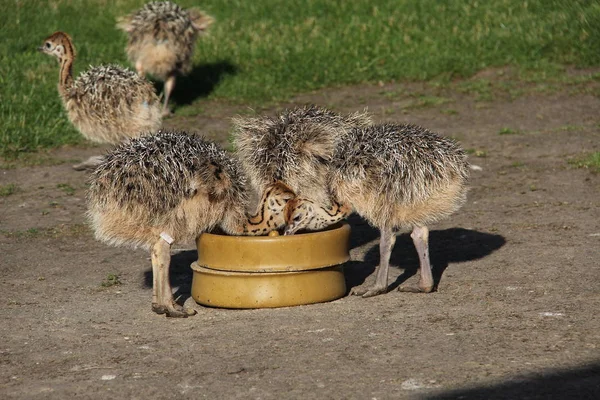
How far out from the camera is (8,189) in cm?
1112

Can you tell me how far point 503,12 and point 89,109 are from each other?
8.12 m

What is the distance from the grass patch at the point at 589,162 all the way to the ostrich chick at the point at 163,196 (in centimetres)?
496

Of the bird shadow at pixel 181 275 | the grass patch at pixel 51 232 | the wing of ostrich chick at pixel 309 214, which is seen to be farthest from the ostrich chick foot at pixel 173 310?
the grass patch at pixel 51 232

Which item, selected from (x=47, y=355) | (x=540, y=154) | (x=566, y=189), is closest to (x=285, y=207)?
(x=47, y=355)

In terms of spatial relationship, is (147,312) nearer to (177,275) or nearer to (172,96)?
(177,275)

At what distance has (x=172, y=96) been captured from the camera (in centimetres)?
1516

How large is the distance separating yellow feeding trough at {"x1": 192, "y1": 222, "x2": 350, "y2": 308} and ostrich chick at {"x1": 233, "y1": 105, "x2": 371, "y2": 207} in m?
0.54

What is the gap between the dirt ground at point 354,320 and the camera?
18.9 ft

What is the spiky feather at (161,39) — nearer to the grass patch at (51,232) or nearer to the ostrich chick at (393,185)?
the grass patch at (51,232)

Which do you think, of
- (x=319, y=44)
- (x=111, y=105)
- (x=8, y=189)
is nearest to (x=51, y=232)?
(x=8, y=189)

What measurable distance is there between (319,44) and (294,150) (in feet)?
26.8

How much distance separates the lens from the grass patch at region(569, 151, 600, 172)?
35.8 feet

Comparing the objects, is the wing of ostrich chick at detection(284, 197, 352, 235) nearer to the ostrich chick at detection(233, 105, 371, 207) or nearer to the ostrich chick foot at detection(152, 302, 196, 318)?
the ostrich chick at detection(233, 105, 371, 207)

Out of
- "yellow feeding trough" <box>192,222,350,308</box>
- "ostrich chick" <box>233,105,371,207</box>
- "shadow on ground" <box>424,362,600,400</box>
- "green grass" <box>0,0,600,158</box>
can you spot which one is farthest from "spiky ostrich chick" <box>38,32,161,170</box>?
"shadow on ground" <box>424,362,600,400</box>
